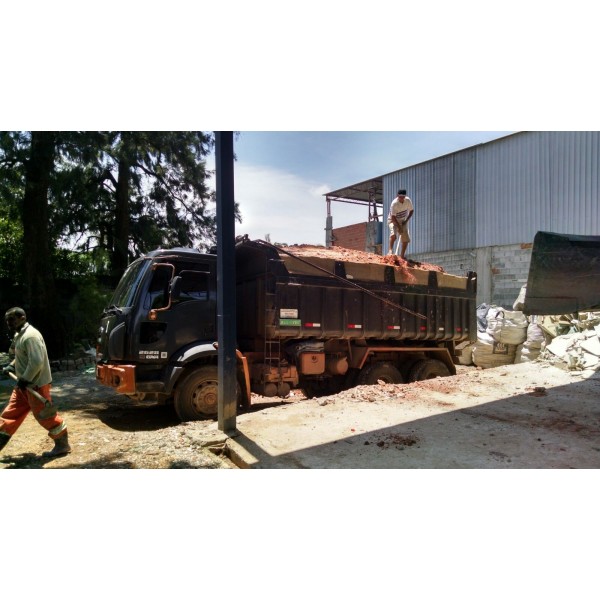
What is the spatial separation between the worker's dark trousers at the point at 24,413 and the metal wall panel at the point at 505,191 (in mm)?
12917

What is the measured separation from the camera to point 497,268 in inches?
566

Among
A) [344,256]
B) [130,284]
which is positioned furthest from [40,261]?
[344,256]

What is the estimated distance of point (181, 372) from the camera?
5.94m

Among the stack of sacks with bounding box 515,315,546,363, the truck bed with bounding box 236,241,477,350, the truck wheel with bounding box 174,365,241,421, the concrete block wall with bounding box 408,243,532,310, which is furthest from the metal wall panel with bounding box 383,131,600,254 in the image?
the truck wheel with bounding box 174,365,241,421

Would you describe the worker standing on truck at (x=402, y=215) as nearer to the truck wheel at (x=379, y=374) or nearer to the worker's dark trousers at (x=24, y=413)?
the truck wheel at (x=379, y=374)

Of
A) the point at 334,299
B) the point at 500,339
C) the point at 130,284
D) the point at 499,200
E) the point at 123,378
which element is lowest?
the point at 500,339

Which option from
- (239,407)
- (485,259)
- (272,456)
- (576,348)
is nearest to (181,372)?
(239,407)

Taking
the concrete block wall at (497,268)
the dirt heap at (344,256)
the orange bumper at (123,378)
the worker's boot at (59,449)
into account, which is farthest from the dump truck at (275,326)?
the concrete block wall at (497,268)

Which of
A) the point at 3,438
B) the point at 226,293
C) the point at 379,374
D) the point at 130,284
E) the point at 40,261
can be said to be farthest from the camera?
the point at 40,261

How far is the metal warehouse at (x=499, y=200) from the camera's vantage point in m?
12.5

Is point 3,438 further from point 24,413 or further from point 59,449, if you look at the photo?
point 59,449

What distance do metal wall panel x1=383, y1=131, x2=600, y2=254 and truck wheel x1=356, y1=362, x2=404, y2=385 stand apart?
7.85m

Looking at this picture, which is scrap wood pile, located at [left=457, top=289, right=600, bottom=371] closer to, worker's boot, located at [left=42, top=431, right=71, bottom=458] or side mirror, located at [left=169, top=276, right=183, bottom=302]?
side mirror, located at [left=169, top=276, right=183, bottom=302]

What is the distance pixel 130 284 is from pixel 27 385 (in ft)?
6.24
